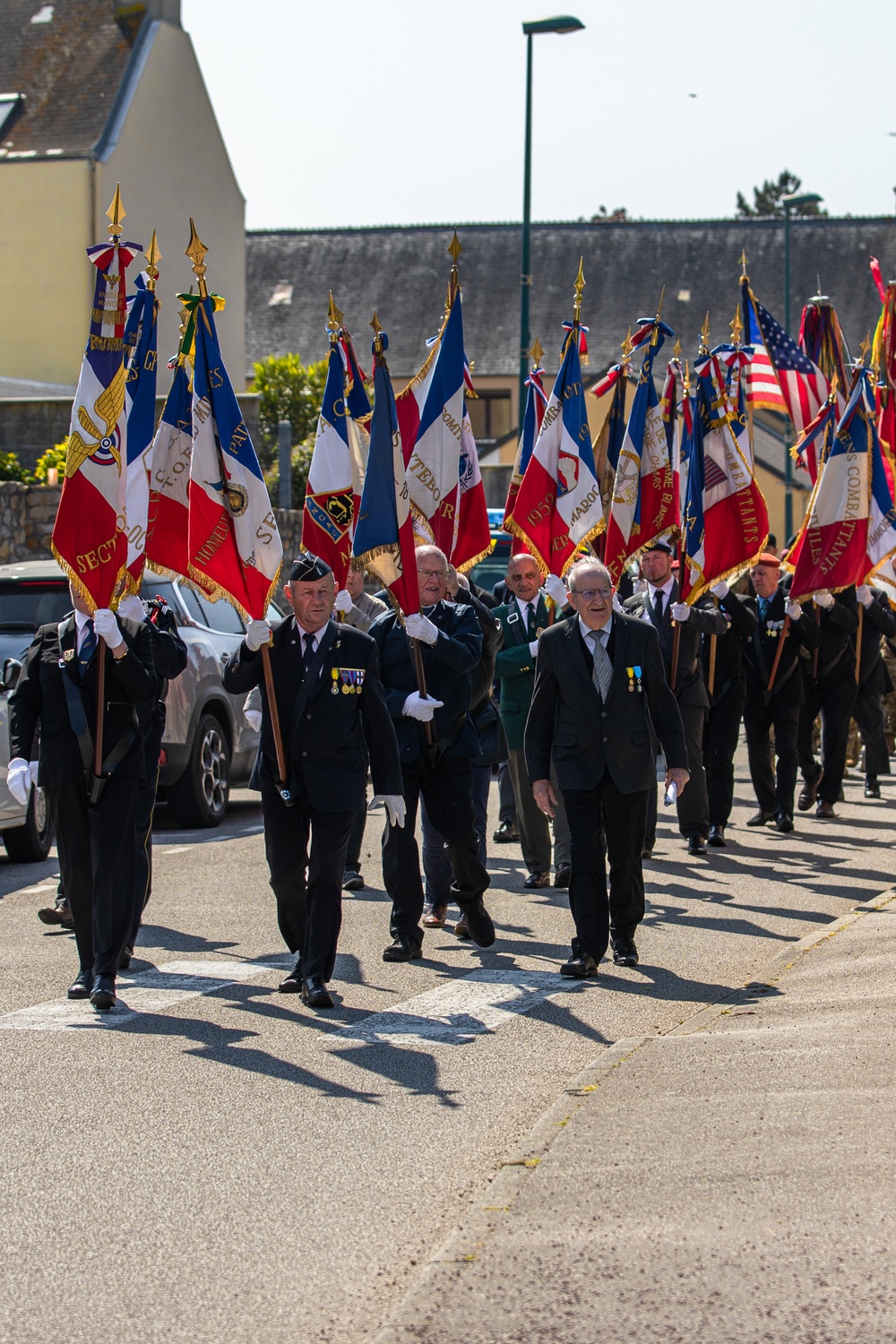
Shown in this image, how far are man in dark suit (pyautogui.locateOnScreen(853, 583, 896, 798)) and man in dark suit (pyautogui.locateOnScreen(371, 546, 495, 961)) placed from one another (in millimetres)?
6991

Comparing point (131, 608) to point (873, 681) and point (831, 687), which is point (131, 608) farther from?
point (873, 681)

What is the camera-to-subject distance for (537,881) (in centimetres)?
1114

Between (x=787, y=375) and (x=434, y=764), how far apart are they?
9.90m

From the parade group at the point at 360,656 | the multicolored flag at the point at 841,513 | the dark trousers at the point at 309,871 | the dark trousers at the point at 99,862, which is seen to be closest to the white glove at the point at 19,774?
the parade group at the point at 360,656

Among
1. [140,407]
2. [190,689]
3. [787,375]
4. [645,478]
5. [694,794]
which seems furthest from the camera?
[787,375]

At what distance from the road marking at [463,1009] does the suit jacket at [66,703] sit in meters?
1.49

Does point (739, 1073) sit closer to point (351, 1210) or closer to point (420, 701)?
point (351, 1210)

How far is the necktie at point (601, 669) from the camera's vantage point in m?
8.30

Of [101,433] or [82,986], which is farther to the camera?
[101,433]

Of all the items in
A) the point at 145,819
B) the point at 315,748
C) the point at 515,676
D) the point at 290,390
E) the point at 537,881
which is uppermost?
the point at 290,390

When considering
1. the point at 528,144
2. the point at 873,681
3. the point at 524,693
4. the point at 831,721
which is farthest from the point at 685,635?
the point at 528,144

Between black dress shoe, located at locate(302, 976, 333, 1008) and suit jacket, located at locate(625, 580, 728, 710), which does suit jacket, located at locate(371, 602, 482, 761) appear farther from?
suit jacket, located at locate(625, 580, 728, 710)

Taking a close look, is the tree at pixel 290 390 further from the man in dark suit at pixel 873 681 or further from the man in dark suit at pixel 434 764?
the man in dark suit at pixel 434 764

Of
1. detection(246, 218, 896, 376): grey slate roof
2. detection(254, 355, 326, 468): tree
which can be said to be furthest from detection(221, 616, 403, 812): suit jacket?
detection(246, 218, 896, 376): grey slate roof
